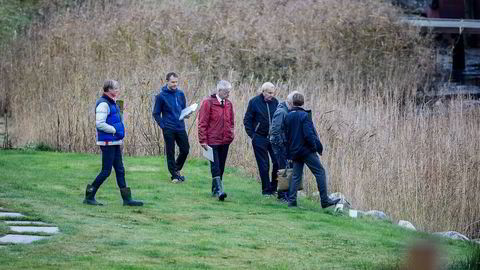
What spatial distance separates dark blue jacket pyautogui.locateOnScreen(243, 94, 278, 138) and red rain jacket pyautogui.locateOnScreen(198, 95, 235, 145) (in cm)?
50

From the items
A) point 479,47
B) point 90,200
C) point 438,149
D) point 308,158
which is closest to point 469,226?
point 438,149

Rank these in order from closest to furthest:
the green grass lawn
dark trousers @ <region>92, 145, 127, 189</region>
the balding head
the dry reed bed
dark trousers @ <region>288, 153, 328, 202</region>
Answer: the green grass lawn, dark trousers @ <region>92, 145, 127, 189</region>, dark trousers @ <region>288, 153, 328, 202</region>, the balding head, the dry reed bed

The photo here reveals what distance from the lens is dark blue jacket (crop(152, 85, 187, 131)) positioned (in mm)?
13719

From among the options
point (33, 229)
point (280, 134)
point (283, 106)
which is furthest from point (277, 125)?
point (33, 229)

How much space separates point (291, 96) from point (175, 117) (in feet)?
7.81

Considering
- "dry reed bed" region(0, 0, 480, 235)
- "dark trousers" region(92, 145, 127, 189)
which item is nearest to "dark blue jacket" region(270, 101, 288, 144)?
"dry reed bed" region(0, 0, 480, 235)

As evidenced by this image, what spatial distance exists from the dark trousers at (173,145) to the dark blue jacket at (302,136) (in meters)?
2.49

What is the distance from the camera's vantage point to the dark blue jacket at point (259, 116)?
1307cm

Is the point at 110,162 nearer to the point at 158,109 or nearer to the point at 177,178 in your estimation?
the point at 158,109

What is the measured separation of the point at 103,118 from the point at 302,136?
2780 millimetres

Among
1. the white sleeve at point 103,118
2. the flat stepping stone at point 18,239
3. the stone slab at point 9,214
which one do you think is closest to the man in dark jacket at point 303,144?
the white sleeve at point 103,118

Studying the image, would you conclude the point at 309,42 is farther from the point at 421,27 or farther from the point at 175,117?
the point at 175,117

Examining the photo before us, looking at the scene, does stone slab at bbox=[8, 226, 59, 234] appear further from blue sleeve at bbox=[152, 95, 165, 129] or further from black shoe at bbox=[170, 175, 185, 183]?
black shoe at bbox=[170, 175, 185, 183]

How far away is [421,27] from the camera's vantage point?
2583cm
